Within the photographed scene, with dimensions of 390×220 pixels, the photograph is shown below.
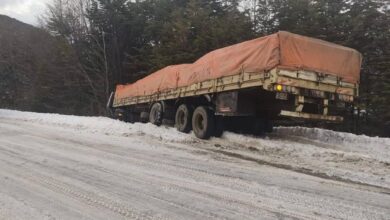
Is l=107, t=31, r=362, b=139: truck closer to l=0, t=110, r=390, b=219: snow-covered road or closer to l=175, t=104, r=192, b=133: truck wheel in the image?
l=175, t=104, r=192, b=133: truck wheel

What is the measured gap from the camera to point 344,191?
700 cm

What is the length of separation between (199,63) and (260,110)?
2660 mm

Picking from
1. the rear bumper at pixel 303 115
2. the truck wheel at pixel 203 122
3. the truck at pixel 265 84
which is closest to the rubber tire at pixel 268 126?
the truck at pixel 265 84

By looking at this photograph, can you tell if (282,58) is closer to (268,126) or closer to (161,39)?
(268,126)

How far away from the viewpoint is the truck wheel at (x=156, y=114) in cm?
1737

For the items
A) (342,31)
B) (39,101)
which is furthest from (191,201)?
(39,101)

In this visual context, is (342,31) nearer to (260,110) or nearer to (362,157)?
(260,110)

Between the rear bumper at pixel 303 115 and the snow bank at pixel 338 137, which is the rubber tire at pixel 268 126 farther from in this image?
the rear bumper at pixel 303 115

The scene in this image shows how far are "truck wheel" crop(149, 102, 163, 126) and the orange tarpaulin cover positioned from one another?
10.4 feet

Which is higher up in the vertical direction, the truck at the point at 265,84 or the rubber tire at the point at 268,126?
the truck at the point at 265,84

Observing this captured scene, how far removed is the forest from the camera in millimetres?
22281

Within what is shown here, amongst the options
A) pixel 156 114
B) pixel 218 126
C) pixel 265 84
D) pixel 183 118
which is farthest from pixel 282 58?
pixel 156 114

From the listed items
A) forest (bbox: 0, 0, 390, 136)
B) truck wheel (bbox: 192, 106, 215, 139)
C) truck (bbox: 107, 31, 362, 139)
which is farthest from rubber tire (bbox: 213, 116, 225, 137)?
forest (bbox: 0, 0, 390, 136)

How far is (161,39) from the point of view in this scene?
33250mm
